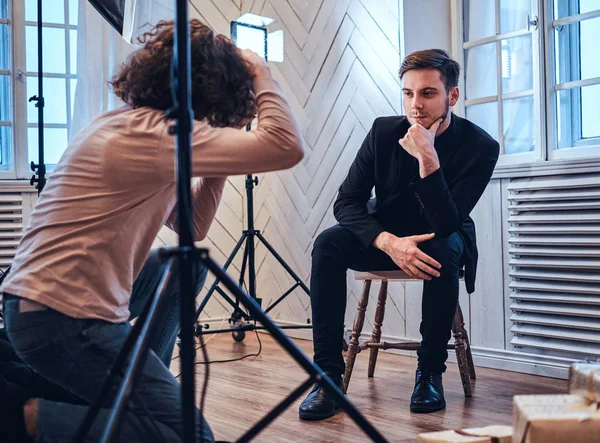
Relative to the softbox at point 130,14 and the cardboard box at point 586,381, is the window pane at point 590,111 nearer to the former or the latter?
the cardboard box at point 586,381

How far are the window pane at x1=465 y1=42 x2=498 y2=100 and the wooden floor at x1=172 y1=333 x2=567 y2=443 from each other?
1.23m

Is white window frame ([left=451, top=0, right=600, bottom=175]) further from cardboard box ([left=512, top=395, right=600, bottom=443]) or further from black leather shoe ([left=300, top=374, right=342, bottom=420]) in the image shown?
cardboard box ([left=512, top=395, right=600, bottom=443])

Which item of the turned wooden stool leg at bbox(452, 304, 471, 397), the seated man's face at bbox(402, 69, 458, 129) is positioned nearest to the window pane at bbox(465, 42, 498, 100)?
the seated man's face at bbox(402, 69, 458, 129)

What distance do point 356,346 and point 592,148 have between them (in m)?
1.21

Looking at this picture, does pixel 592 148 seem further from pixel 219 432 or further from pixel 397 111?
pixel 219 432

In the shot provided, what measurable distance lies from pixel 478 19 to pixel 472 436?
2.27 m

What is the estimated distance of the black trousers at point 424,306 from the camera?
2215 millimetres

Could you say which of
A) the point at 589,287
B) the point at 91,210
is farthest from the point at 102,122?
the point at 589,287

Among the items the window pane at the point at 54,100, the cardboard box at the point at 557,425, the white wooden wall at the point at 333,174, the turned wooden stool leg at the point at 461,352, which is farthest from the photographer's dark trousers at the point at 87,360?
the window pane at the point at 54,100

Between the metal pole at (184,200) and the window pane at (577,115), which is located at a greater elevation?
the window pane at (577,115)

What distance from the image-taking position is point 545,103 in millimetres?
2936

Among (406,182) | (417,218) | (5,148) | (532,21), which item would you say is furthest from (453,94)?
(5,148)

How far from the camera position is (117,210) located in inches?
52.2

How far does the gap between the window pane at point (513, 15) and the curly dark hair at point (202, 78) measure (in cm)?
200
